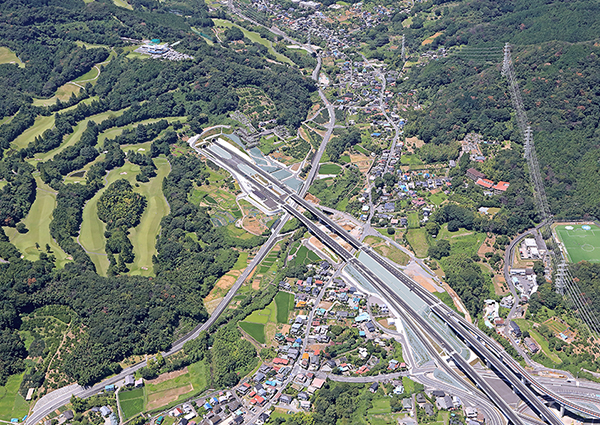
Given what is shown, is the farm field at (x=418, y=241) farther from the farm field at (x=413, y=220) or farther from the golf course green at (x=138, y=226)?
the golf course green at (x=138, y=226)

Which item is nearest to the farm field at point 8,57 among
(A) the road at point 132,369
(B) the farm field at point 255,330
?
(A) the road at point 132,369

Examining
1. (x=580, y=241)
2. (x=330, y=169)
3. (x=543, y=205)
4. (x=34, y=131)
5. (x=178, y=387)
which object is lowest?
(x=34, y=131)

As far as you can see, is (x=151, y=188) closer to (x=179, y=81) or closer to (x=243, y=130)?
(x=243, y=130)

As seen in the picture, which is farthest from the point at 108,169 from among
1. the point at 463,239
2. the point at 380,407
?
the point at 380,407

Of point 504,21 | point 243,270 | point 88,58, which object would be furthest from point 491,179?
point 88,58

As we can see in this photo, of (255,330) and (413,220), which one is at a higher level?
(413,220)

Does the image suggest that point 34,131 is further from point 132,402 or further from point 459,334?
point 459,334

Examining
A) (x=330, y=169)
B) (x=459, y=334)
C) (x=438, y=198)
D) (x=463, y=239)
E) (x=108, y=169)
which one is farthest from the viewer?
(x=108, y=169)
